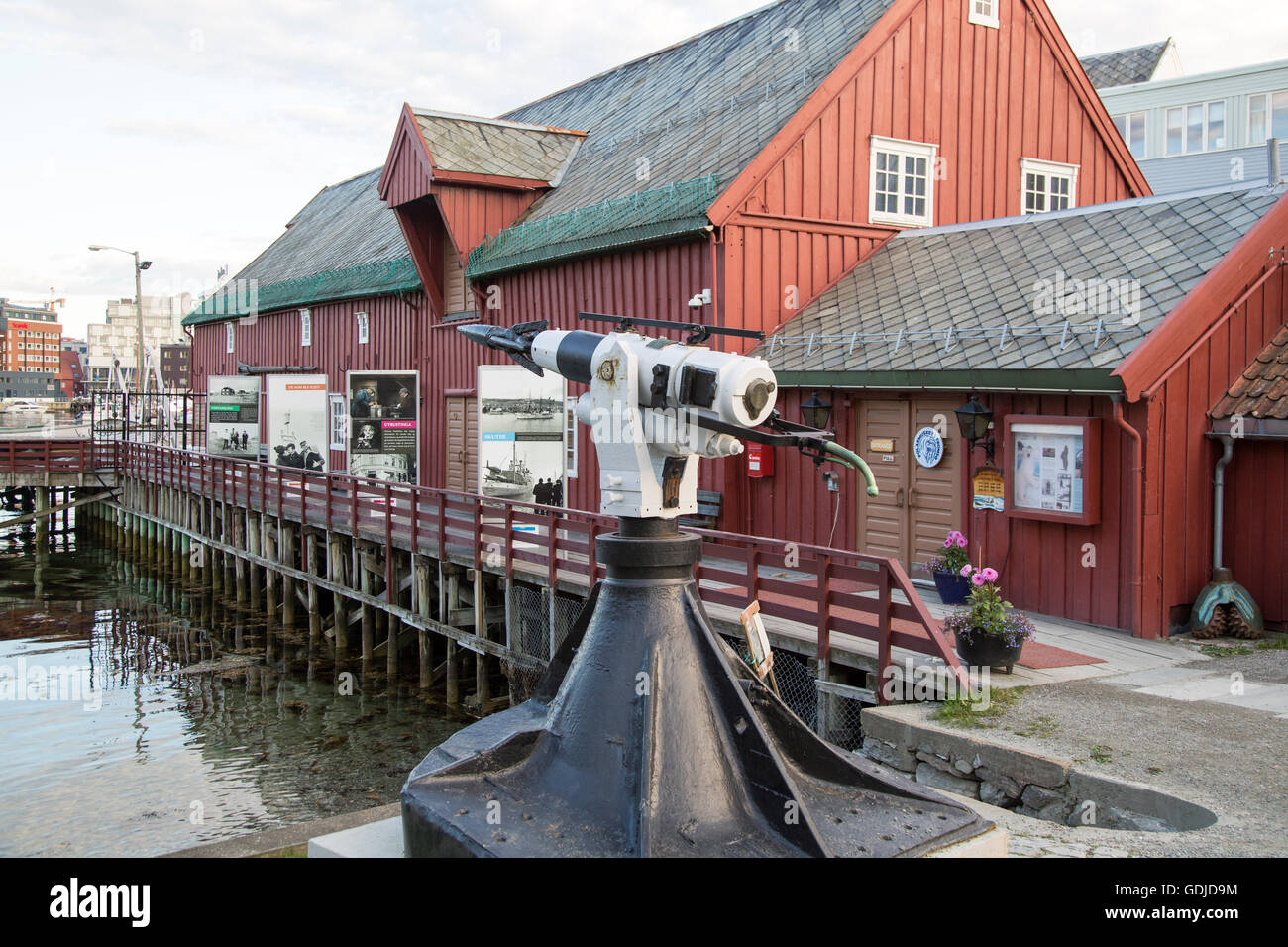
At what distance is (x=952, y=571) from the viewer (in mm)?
11570

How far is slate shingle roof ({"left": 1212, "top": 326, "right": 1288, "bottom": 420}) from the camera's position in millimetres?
10516

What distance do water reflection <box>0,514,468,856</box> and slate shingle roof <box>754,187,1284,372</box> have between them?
699 centimetres

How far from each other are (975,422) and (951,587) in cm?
173

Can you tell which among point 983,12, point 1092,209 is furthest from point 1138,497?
point 983,12

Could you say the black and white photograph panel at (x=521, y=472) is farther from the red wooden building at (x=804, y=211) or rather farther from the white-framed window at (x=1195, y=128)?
the white-framed window at (x=1195, y=128)

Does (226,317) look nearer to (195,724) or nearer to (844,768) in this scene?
(195,724)

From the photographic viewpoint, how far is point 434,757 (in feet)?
12.0

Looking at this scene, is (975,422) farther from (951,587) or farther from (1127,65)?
(1127,65)

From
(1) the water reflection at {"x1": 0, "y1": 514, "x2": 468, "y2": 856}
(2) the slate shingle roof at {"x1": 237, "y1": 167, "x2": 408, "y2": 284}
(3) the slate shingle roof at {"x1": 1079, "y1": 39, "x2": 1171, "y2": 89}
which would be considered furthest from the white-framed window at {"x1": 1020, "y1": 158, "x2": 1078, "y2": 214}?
(3) the slate shingle roof at {"x1": 1079, "y1": 39, "x2": 1171, "y2": 89}

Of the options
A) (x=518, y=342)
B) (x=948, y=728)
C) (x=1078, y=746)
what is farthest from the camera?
(x=948, y=728)

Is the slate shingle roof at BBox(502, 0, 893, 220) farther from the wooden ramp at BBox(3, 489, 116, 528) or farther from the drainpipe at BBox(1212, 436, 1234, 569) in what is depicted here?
the wooden ramp at BBox(3, 489, 116, 528)

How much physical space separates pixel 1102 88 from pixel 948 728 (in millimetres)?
35655

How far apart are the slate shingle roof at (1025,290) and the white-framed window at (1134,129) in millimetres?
23396
